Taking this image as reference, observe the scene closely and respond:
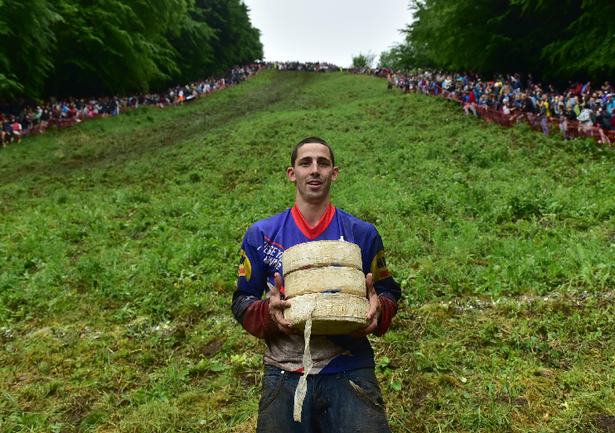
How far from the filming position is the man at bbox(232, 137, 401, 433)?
236 centimetres

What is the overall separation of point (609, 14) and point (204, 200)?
20718mm

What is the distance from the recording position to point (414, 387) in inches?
170

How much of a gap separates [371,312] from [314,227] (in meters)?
0.71

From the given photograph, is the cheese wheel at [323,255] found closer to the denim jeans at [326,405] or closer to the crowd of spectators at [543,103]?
the denim jeans at [326,405]

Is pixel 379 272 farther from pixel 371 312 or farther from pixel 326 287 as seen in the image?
pixel 326 287

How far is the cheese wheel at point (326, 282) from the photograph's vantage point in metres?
2.35

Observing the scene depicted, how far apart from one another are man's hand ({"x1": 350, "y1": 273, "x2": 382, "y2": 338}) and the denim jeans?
0.29 metres

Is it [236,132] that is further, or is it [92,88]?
[92,88]

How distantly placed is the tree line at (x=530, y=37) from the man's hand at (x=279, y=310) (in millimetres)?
21855

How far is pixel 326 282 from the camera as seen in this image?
7.75ft

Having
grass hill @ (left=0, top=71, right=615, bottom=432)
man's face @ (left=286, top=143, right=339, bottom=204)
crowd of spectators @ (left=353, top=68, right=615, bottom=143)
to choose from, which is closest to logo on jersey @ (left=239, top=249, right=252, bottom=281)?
man's face @ (left=286, top=143, right=339, bottom=204)

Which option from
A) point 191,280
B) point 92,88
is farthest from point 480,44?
point 92,88

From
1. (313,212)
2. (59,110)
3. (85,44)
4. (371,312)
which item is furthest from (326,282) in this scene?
(85,44)

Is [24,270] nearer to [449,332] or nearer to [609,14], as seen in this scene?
[449,332]
